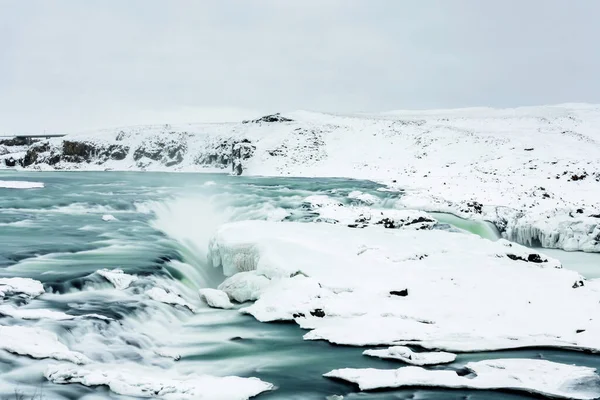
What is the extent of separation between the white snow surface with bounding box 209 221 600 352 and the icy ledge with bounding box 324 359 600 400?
963 mm

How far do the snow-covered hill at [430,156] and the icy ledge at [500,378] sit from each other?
14.4 meters

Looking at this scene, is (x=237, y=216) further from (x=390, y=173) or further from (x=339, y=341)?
(x=390, y=173)

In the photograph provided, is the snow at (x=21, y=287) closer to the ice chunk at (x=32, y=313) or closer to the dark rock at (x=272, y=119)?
the ice chunk at (x=32, y=313)

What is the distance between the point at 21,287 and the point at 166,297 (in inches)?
111

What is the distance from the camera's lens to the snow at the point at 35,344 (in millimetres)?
7754

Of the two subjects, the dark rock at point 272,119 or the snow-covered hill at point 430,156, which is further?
the dark rock at point 272,119

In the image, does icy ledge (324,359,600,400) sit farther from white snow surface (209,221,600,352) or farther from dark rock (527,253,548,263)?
dark rock (527,253,548,263)

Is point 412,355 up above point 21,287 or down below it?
below

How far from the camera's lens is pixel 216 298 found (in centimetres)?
1242

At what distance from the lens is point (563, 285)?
12648 mm

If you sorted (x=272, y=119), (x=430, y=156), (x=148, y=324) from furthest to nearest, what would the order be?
(x=272, y=119)
(x=430, y=156)
(x=148, y=324)

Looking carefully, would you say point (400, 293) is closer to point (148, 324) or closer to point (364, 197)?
point (148, 324)

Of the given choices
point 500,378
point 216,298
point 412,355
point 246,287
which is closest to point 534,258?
point 412,355

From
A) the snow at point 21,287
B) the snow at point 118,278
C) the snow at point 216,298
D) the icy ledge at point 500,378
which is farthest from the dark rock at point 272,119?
the icy ledge at point 500,378
